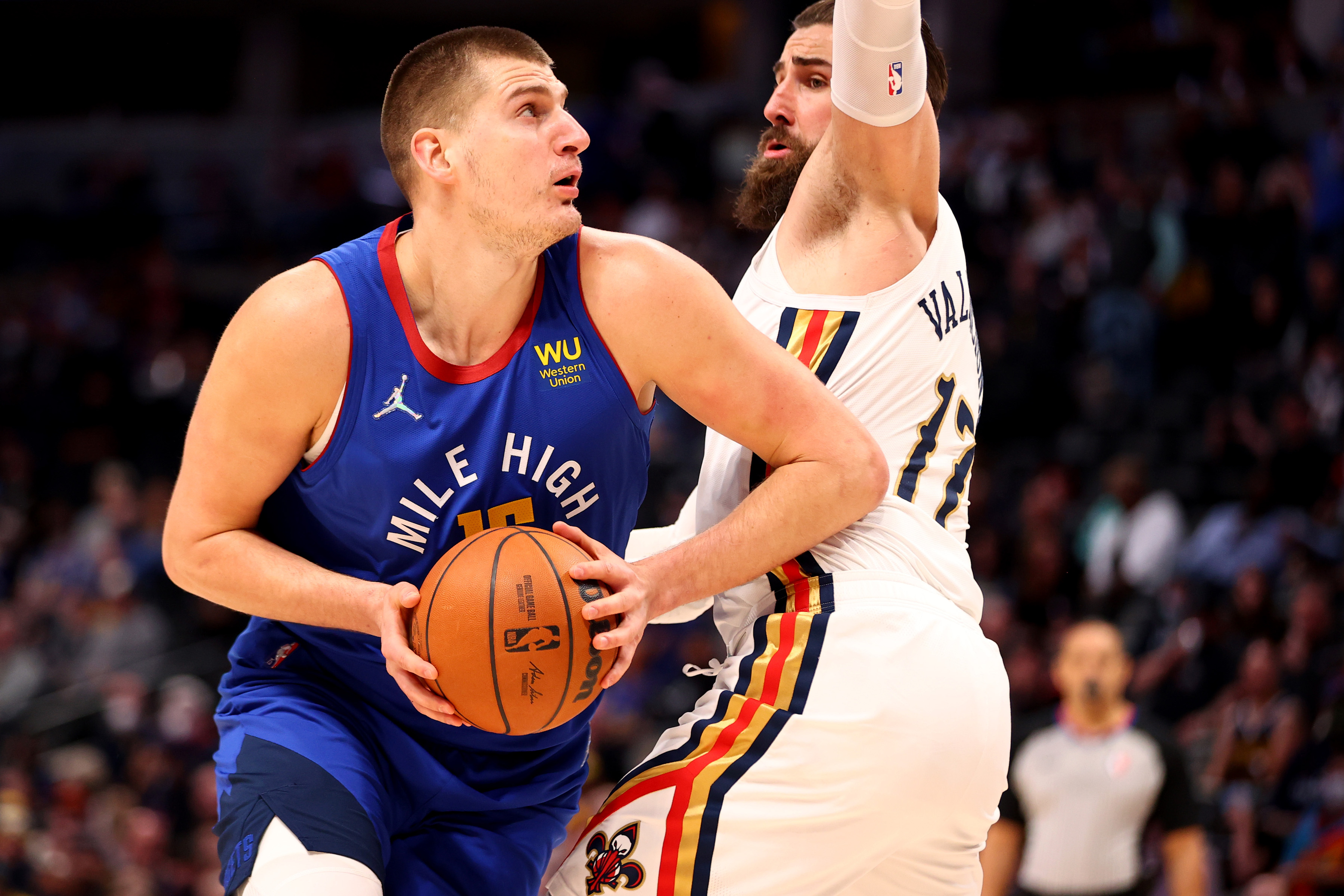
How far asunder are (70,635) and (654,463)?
5.34m

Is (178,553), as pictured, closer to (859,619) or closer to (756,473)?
(756,473)

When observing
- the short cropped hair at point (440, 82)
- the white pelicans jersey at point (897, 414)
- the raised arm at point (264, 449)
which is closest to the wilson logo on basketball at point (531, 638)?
the raised arm at point (264, 449)

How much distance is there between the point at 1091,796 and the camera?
22.0 ft

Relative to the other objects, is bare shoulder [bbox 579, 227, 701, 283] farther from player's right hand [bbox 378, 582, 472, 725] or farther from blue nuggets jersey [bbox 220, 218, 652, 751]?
player's right hand [bbox 378, 582, 472, 725]

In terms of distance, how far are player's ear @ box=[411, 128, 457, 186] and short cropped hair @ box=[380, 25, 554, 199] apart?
3 centimetres

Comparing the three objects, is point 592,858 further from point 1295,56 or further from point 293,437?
point 1295,56

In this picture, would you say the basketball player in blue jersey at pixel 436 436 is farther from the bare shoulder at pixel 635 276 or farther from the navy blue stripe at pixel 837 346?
the navy blue stripe at pixel 837 346

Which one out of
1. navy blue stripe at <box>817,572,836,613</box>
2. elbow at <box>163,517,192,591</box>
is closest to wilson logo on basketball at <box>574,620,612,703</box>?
navy blue stripe at <box>817,572,836,613</box>

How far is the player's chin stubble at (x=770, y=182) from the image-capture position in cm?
371

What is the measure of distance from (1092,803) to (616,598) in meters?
4.66

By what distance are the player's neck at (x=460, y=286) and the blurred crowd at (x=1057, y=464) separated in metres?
4.76

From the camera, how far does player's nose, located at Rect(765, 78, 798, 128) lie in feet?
12.1

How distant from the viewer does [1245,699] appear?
8.05m

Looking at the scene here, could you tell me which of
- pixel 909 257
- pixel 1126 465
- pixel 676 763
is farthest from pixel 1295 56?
pixel 676 763
